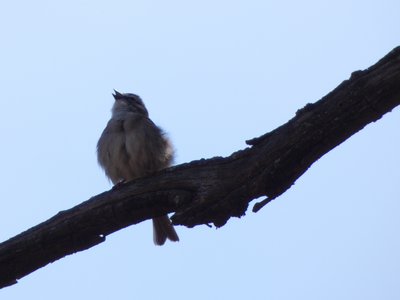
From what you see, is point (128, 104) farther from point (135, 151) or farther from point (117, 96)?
point (135, 151)

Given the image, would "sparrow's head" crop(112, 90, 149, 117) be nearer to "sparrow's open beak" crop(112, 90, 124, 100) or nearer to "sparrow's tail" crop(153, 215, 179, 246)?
"sparrow's open beak" crop(112, 90, 124, 100)

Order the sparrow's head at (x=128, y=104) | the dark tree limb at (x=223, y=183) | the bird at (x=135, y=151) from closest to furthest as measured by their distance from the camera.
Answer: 1. the dark tree limb at (x=223, y=183)
2. the bird at (x=135, y=151)
3. the sparrow's head at (x=128, y=104)

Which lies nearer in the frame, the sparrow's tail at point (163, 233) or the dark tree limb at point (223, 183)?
the dark tree limb at point (223, 183)

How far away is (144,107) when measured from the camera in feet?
31.1

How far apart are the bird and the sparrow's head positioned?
0.52 meters

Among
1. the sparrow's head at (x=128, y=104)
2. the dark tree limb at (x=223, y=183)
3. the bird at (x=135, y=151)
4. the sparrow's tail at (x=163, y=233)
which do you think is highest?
the sparrow's head at (x=128, y=104)

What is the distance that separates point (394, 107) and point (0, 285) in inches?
118

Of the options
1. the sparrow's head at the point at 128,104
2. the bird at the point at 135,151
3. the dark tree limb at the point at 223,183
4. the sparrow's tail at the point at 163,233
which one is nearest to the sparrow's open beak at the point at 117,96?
the sparrow's head at the point at 128,104

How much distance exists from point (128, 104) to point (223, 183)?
4806 millimetres

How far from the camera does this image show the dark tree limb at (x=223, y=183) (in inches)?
170

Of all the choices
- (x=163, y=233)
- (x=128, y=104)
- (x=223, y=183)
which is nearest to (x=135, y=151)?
(x=163, y=233)

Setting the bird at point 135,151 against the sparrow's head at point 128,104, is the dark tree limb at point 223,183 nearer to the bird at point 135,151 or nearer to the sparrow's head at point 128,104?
the bird at point 135,151

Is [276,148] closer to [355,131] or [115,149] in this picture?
[355,131]

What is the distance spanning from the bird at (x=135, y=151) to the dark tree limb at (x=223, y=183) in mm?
2266
